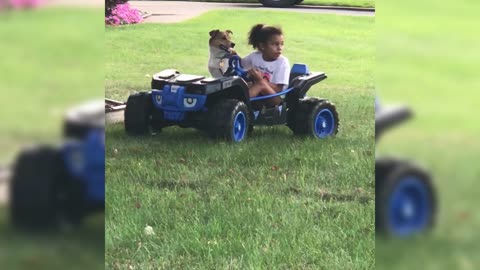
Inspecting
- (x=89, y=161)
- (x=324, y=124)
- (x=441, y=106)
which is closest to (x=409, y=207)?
(x=441, y=106)

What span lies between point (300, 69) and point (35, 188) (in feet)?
3.51

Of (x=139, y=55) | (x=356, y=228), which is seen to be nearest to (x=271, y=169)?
(x=356, y=228)

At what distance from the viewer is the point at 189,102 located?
2160mm

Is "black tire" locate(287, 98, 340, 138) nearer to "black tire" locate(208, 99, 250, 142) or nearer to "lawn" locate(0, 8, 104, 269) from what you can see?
"black tire" locate(208, 99, 250, 142)

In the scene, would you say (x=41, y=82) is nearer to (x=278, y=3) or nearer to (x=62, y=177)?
(x=62, y=177)

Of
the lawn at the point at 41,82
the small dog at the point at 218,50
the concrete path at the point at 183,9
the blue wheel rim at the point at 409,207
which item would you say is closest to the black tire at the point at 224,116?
the small dog at the point at 218,50

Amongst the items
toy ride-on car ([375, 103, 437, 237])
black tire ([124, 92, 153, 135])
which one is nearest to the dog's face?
black tire ([124, 92, 153, 135])

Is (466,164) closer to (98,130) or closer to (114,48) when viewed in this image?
(98,130)

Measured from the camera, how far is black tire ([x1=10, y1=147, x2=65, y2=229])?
4.62 ft

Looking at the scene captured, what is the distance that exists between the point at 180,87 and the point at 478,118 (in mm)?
963

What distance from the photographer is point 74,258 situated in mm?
1522

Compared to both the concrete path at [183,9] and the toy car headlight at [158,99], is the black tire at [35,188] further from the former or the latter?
the concrete path at [183,9]

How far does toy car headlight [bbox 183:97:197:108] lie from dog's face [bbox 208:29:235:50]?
21 cm

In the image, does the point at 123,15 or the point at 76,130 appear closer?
the point at 76,130
